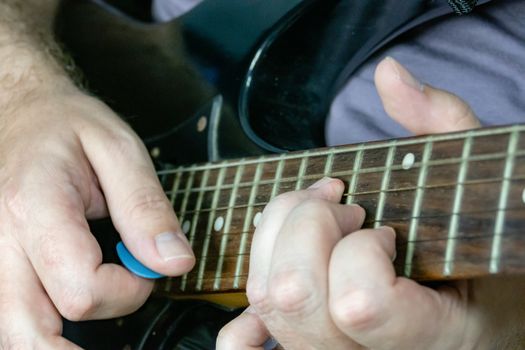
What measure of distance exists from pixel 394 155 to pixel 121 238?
301mm

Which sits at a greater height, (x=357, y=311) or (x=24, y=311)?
(x=357, y=311)

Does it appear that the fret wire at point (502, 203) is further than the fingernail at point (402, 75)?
No

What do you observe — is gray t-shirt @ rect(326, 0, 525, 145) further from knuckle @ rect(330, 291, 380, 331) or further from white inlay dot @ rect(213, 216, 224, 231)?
knuckle @ rect(330, 291, 380, 331)

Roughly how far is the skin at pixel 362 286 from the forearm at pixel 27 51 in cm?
45

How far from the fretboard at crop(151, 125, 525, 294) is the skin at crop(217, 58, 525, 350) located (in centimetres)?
2

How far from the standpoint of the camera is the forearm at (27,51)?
979 mm

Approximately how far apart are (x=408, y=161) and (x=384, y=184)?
27 millimetres

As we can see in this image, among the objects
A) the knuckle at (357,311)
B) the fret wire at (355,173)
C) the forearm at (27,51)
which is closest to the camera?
the knuckle at (357,311)

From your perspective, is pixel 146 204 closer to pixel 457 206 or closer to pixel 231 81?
pixel 231 81

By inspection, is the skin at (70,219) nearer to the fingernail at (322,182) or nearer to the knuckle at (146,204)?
the knuckle at (146,204)

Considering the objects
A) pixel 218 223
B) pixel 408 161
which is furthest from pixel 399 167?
pixel 218 223

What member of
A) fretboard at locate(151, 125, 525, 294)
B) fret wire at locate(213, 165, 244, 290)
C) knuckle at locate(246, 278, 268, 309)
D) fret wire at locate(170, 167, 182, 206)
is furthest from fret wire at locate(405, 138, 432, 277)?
fret wire at locate(170, 167, 182, 206)

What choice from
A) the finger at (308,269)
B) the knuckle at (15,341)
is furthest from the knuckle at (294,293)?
the knuckle at (15,341)

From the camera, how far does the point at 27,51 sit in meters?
1.05
